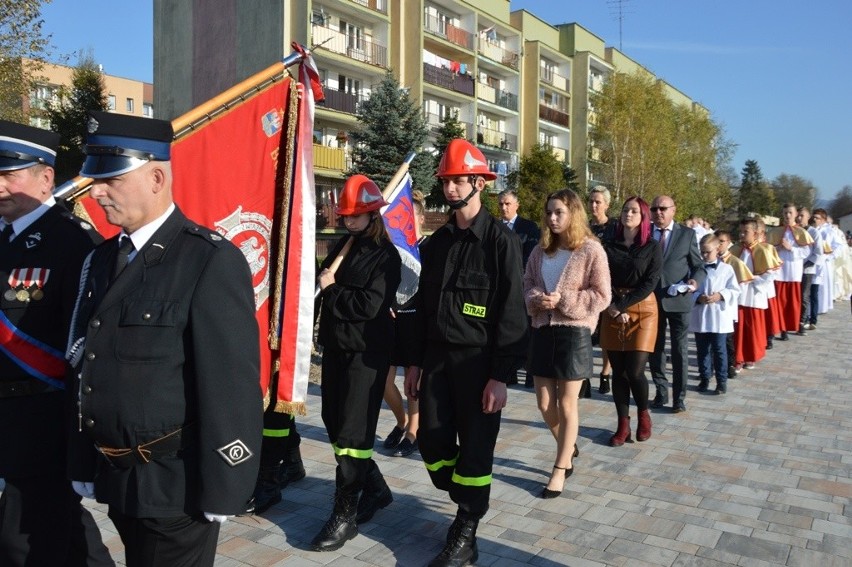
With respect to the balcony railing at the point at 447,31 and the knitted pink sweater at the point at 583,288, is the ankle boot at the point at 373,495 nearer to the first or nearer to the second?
the knitted pink sweater at the point at 583,288

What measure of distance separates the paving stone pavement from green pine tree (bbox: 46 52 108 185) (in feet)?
110

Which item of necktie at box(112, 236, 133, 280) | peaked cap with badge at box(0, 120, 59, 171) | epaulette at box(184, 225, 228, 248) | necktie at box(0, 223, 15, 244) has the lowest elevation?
necktie at box(112, 236, 133, 280)

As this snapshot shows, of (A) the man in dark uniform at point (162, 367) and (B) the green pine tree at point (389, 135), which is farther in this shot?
(B) the green pine tree at point (389, 135)

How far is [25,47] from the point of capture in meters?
21.6

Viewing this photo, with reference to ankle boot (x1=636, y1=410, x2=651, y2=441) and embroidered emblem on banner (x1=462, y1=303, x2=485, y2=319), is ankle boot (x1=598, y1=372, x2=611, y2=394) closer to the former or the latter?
ankle boot (x1=636, y1=410, x2=651, y2=441)

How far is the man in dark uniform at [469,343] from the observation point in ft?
13.5

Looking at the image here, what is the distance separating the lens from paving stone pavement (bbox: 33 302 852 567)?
13.9 feet

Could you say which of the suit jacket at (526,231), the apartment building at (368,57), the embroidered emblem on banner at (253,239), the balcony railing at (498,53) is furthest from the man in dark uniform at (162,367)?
the balcony railing at (498,53)

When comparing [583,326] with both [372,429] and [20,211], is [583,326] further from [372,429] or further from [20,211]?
[20,211]

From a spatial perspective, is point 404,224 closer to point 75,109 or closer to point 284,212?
point 284,212

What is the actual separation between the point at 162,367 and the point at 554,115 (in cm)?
5121

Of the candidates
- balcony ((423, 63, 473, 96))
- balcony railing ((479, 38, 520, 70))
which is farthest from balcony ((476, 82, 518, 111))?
balcony ((423, 63, 473, 96))

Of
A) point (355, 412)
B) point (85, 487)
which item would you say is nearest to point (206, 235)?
point (85, 487)

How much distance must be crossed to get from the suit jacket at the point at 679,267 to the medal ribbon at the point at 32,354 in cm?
612
